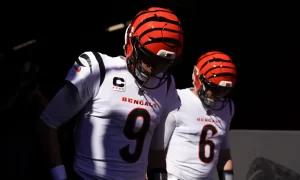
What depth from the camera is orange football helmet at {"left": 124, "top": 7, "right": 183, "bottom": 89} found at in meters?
1.97

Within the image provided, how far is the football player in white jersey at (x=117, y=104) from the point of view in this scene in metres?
1.81

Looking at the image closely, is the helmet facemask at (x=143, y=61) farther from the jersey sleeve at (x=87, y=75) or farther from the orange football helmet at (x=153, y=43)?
the jersey sleeve at (x=87, y=75)

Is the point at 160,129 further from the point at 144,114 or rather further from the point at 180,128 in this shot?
the point at 180,128

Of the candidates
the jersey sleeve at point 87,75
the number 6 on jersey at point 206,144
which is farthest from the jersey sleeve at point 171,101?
the number 6 on jersey at point 206,144

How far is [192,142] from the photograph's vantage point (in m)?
3.23

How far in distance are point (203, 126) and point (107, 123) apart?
1631mm

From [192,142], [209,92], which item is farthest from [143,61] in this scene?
[209,92]

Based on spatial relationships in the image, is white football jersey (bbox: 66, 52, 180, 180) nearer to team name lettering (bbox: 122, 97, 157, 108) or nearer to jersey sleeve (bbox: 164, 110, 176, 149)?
team name lettering (bbox: 122, 97, 157, 108)

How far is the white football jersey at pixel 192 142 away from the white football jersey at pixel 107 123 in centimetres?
112
